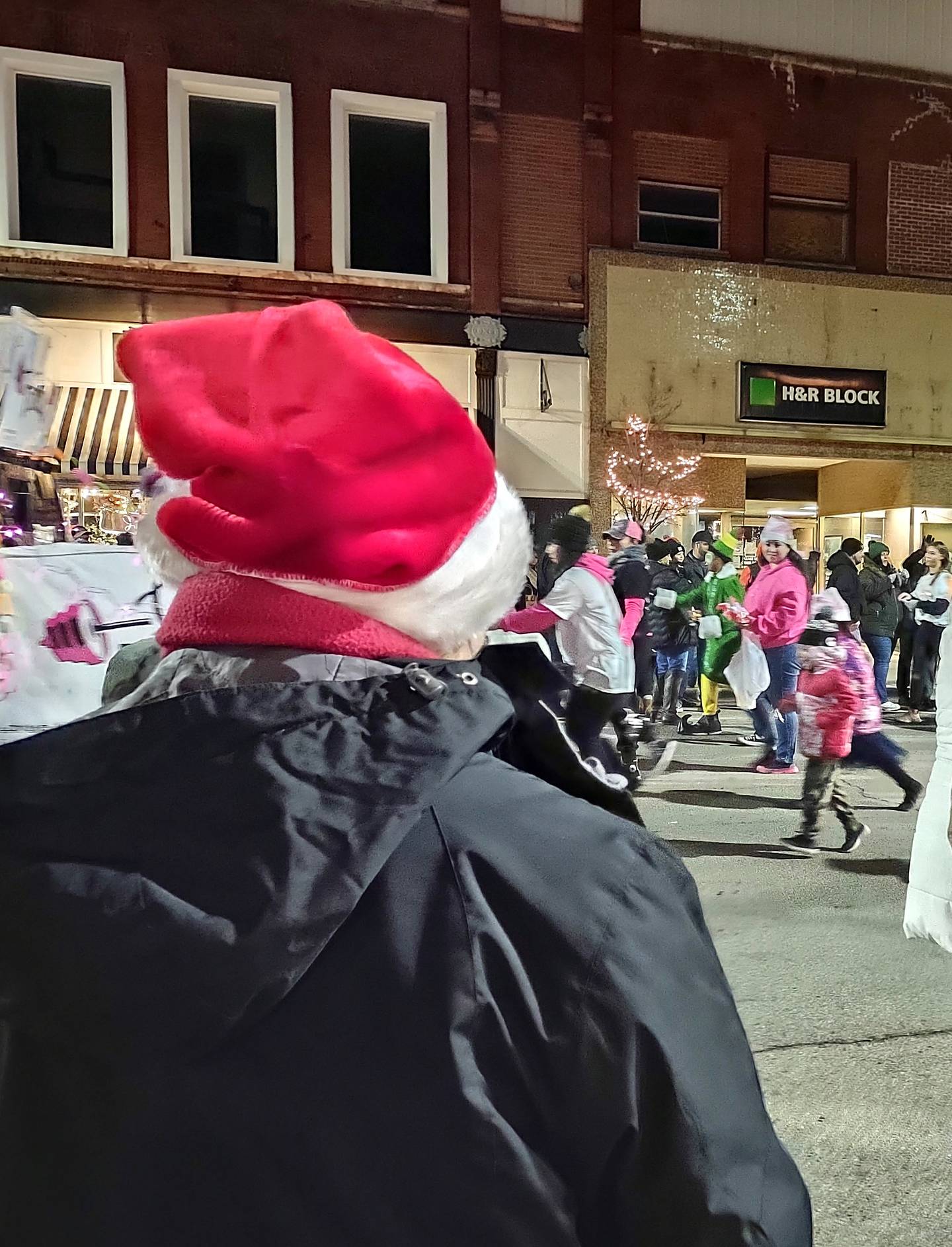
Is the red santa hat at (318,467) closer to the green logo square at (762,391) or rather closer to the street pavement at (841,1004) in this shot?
the street pavement at (841,1004)

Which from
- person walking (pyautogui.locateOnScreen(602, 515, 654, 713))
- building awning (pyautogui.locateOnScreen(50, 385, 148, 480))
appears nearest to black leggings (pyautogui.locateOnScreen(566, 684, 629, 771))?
person walking (pyautogui.locateOnScreen(602, 515, 654, 713))

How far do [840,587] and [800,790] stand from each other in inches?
146

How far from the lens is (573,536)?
7457 millimetres

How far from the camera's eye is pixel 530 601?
1168 cm

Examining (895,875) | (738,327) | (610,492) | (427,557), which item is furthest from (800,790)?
(738,327)

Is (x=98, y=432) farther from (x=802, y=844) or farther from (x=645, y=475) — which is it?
(x=802, y=844)

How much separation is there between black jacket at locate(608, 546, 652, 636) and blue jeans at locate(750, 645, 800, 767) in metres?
1.20

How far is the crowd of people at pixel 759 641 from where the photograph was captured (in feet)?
19.9

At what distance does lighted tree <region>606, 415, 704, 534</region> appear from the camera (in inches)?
603

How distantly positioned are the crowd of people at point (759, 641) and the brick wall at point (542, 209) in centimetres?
544

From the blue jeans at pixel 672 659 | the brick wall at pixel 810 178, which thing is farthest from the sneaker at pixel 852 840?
the brick wall at pixel 810 178

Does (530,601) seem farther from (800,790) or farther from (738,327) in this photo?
(738,327)

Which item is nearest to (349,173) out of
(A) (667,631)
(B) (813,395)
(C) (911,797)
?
(B) (813,395)

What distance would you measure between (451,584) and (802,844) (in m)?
5.49
